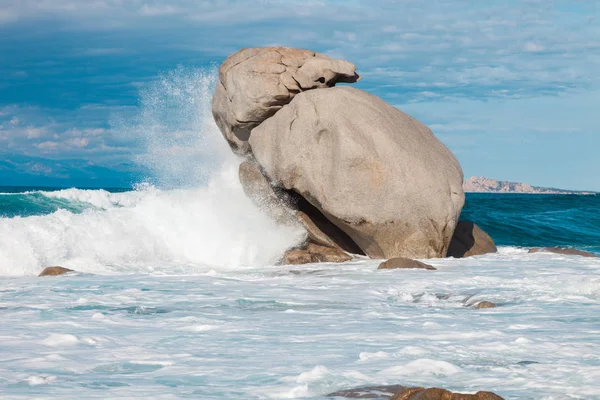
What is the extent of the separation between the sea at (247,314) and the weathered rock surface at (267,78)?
1.92 metres

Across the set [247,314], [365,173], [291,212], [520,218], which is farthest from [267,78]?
[520,218]

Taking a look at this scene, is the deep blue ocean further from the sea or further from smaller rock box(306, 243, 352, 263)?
smaller rock box(306, 243, 352, 263)

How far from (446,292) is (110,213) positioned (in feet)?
29.4

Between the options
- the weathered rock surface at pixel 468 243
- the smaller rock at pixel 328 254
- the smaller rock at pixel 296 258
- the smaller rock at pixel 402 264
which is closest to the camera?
the smaller rock at pixel 402 264

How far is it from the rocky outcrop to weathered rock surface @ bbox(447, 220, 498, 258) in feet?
4.03

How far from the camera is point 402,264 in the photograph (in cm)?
1208

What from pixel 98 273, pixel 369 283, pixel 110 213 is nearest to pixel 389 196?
pixel 369 283

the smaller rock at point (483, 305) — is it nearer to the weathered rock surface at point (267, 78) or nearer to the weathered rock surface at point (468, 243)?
the weathered rock surface at point (468, 243)

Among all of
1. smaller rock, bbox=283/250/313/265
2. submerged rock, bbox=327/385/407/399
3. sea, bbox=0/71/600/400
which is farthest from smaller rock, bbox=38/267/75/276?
submerged rock, bbox=327/385/407/399

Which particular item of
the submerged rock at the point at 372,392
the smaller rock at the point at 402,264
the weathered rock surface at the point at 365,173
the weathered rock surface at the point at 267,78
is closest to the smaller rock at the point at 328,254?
the weathered rock surface at the point at 365,173

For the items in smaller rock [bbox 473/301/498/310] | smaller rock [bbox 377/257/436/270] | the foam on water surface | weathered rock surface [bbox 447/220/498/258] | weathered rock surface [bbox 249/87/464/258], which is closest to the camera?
the foam on water surface

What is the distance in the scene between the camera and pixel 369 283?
10516mm

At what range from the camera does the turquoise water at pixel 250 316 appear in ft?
17.3

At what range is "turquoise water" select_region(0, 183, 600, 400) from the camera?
17.3ft
